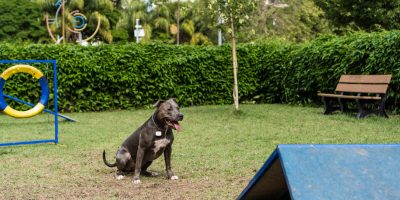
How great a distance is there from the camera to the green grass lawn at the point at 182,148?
5.83 m

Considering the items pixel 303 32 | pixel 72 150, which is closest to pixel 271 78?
pixel 72 150

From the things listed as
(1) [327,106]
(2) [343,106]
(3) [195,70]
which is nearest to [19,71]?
(1) [327,106]

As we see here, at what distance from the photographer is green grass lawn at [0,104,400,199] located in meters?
5.83

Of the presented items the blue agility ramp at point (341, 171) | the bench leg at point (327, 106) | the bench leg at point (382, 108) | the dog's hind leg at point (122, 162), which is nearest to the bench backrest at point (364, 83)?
the bench leg at point (382, 108)

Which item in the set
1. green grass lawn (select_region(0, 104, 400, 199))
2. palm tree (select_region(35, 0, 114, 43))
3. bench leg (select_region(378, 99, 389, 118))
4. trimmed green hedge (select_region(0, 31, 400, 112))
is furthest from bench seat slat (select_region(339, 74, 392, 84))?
palm tree (select_region(35, 0, 114, 43))

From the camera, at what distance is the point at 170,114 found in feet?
19.5

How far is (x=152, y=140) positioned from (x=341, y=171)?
11.2 ft

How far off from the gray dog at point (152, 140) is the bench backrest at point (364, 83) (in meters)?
7.10

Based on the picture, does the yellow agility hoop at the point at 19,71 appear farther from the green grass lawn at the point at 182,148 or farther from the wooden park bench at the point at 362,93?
the wooden park bench at the point at 362,93

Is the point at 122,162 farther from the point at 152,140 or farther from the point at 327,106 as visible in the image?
the point at 327,106

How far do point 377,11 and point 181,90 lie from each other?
486 inches

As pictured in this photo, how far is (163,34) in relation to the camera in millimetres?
47406

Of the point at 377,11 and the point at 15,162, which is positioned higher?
the point at 377,11

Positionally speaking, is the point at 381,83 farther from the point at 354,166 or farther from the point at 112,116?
the point at 354,166
